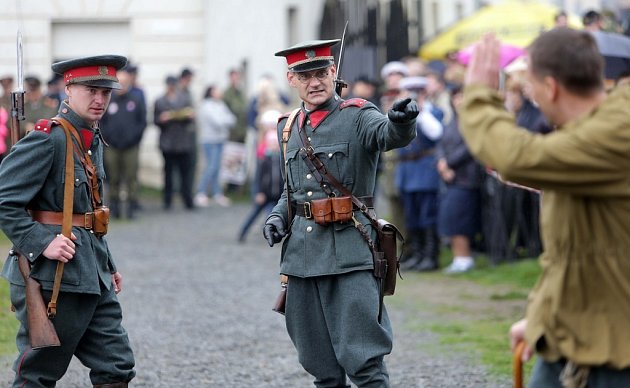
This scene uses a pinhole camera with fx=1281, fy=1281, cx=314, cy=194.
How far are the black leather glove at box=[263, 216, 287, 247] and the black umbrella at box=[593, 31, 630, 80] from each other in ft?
15.4

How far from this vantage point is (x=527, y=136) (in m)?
4.04

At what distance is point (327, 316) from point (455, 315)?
484cm

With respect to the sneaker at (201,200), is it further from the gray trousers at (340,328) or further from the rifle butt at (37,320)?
the rifle butt at (37,320)

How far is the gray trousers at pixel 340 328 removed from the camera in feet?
20.2

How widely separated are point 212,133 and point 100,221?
16.0m

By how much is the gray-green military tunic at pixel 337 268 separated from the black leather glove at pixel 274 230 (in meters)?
0.07

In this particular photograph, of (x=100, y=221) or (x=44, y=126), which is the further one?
(x=100, y=221)

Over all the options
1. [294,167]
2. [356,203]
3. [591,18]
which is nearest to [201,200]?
[591,18]

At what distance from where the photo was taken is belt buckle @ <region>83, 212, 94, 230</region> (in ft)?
20.4

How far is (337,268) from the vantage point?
6.21 metres

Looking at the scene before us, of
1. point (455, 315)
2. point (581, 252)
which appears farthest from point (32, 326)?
point (455, 315)

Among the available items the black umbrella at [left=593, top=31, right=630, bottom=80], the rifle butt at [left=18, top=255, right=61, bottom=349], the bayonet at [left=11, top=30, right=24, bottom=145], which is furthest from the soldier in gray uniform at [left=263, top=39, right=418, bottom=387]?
the black umbrella at [left=593, top=31, right=630, bottom=80]

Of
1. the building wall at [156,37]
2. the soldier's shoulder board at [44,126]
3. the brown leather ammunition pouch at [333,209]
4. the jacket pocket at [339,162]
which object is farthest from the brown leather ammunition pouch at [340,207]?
the building wall at [156,37]

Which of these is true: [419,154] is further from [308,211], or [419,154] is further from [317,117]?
[308,211]
